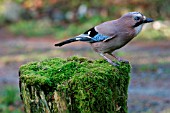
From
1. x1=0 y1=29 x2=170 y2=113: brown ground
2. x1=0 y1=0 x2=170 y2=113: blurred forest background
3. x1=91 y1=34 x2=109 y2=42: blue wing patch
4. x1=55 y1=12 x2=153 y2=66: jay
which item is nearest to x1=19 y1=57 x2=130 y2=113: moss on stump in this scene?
x1=55 y1=12 x2=153 y2=66: jay

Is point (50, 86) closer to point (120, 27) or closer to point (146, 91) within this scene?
point (120, 27)

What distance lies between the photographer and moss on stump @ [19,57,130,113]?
3.78 metres

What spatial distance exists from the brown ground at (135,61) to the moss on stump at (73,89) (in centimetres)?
539

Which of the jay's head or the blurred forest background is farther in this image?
the blurred forest background

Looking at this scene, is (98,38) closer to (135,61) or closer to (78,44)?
(135,61)

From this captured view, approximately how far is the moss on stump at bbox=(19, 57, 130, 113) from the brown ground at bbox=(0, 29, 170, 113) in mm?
5395

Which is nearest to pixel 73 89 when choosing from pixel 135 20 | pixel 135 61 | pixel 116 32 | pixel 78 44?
pixel 116 32

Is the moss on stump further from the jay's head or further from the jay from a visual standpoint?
the jay's head

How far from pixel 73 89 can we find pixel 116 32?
1027 millimetres

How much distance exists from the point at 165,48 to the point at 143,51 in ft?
3.44

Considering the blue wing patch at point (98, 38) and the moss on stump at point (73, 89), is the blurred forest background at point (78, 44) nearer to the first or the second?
the blue wing patch at point (98, 38)

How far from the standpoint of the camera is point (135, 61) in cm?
1633

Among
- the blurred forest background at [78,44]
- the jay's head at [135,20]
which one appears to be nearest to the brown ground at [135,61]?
the blurred forest background at [78,44]

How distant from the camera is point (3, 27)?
28.2 metres
